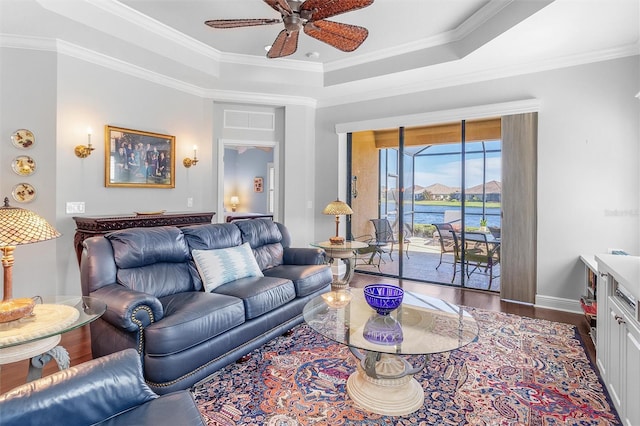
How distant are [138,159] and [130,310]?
9.71 feet

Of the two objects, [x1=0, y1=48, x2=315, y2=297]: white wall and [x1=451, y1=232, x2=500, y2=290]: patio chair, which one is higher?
[x1=0, y1=48, x2=315, y2=297]: white wall

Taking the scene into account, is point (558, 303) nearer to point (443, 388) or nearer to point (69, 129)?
point (443, 388)

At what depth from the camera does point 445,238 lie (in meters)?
4.97

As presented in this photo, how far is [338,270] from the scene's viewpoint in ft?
18.1

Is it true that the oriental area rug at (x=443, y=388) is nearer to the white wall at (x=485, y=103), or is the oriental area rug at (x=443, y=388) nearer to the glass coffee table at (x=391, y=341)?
the glass coffee table at (x=391, y=341)

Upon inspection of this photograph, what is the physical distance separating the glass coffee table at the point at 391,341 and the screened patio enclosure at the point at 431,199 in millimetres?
2613

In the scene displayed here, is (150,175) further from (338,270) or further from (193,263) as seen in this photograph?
(338,270)

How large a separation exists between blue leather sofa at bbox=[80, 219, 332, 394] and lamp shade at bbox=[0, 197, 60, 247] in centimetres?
59

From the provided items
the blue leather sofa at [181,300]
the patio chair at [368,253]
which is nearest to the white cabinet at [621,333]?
the blue leather sofa at [181,300]

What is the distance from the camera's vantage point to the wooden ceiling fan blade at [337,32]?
261 centimetres

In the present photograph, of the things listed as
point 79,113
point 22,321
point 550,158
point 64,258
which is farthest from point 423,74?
point 64,258

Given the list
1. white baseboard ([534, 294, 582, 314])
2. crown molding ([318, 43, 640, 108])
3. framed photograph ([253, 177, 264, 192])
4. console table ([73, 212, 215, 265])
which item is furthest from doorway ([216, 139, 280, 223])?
white baseboard ([534, 294, 582, 314])

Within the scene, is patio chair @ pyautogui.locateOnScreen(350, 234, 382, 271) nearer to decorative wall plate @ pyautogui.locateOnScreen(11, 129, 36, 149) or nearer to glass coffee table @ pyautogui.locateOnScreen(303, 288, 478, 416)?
glass coffee table @ pyautogui.locateOnScreen(303, 288, 478, 416)

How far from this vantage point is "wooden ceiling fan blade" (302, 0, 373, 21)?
2266 mm
